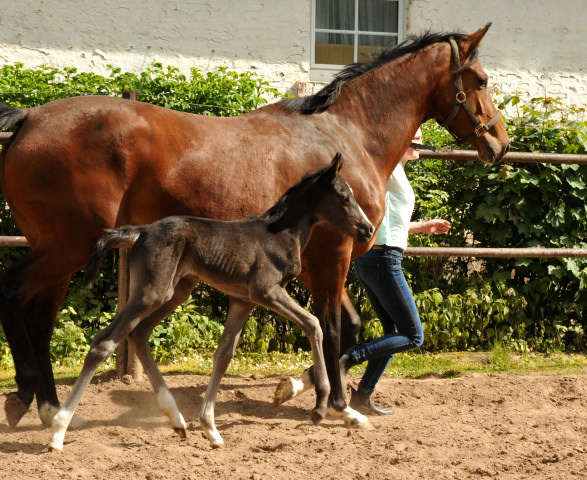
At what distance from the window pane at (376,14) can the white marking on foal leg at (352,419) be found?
22.2 ft

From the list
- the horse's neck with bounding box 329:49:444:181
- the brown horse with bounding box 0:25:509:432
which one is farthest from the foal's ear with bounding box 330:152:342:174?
the horse's neck with bounding box 329:49:444:181

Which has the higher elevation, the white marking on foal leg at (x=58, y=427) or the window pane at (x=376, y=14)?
the window pane at (x=376, y=14)

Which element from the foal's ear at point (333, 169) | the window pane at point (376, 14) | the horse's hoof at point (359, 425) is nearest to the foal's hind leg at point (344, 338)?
the horse's hoof at point (359, 425)

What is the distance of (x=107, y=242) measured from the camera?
12.8ft

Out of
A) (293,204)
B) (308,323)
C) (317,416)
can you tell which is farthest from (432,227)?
(317,416)

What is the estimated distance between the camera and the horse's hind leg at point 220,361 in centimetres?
421

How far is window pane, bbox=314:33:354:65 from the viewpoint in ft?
33.1

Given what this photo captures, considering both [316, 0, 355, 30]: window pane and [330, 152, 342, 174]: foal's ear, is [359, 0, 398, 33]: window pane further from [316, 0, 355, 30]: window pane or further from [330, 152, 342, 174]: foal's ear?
[330, 152, 342, 174]: foal's ear

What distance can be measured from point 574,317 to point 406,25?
461cm

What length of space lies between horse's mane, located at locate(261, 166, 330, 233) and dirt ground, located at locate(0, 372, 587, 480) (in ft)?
3.94

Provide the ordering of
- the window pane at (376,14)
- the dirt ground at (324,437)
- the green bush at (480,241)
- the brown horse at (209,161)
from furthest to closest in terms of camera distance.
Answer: the window pane at (376,14)
the green bush at (480,241)
the brown horse at (209,161)
the dirt ground at (324,437)

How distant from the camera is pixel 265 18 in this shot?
9.51 metres

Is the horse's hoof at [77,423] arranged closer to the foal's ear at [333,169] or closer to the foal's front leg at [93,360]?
the foal's front leg at [93,360]

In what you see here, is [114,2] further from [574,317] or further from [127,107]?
[574,317]
